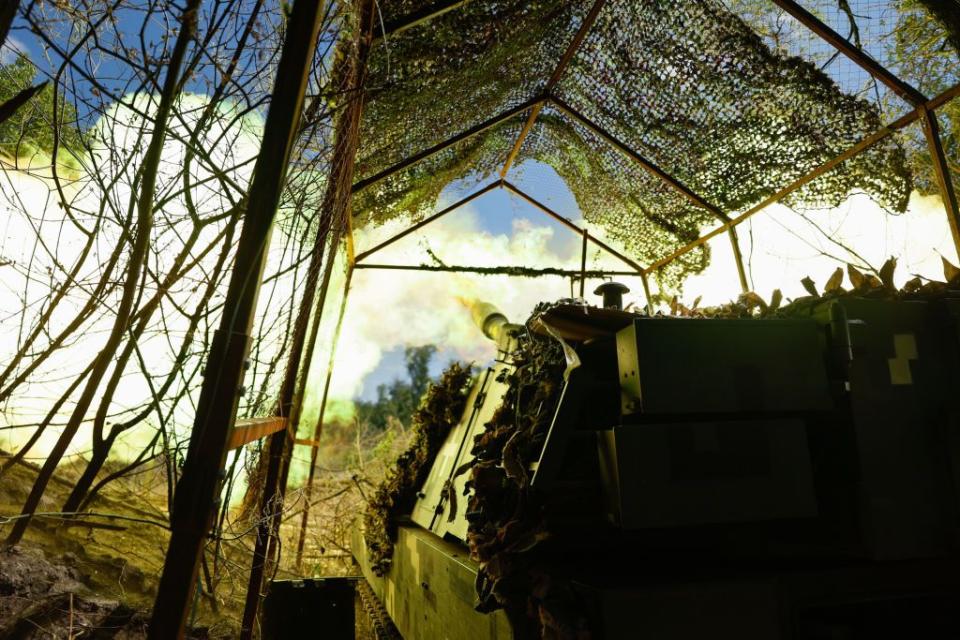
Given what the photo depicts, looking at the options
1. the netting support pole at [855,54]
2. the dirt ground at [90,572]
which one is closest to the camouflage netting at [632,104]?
the netting support pole at [855,54]

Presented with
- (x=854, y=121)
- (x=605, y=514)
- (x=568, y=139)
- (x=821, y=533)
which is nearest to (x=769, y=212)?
(x=854, y=121)

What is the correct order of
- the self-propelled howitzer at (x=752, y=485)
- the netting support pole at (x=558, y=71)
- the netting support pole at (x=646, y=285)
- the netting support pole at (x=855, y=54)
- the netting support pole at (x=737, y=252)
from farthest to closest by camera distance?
the netting support pole at (x=646, y=285) → the netting support pole at (x=737, y=252) → the netting support pole at (x=558, y=71) → the netting support pole at (x=855, y=54) → the self-propelled howitzer at (x=752, y=485)

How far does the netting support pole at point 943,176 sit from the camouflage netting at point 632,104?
57cm

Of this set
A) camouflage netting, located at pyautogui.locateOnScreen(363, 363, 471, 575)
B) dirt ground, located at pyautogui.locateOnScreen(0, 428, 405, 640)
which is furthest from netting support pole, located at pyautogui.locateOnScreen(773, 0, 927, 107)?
dirt ground, located at pyautogui.locateOnScreen(0, 428, 405, 640)

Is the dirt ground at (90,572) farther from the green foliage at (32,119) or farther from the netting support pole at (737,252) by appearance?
the netting support pole at (737,252)

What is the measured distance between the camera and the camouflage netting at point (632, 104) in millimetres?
4523

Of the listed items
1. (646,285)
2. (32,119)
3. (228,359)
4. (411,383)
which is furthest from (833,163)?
(411,383)

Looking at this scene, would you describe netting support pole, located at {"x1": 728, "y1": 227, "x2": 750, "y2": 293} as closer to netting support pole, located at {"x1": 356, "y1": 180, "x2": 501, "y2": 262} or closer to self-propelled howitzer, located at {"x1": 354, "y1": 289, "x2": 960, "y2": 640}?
netting support pole, located at {"x1": 356, "y1": 180, "x2": 501, "y2": 262}

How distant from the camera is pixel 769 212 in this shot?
6.26 metres

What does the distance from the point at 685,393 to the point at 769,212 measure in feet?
15.8

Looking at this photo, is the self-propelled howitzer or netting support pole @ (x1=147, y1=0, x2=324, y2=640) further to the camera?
the self-propelled howitzer

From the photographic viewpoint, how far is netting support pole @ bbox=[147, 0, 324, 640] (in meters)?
1.34

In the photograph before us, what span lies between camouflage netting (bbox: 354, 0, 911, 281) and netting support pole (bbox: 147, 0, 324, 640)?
237 cm

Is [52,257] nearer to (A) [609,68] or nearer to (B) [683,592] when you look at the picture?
(B) [683,592]
